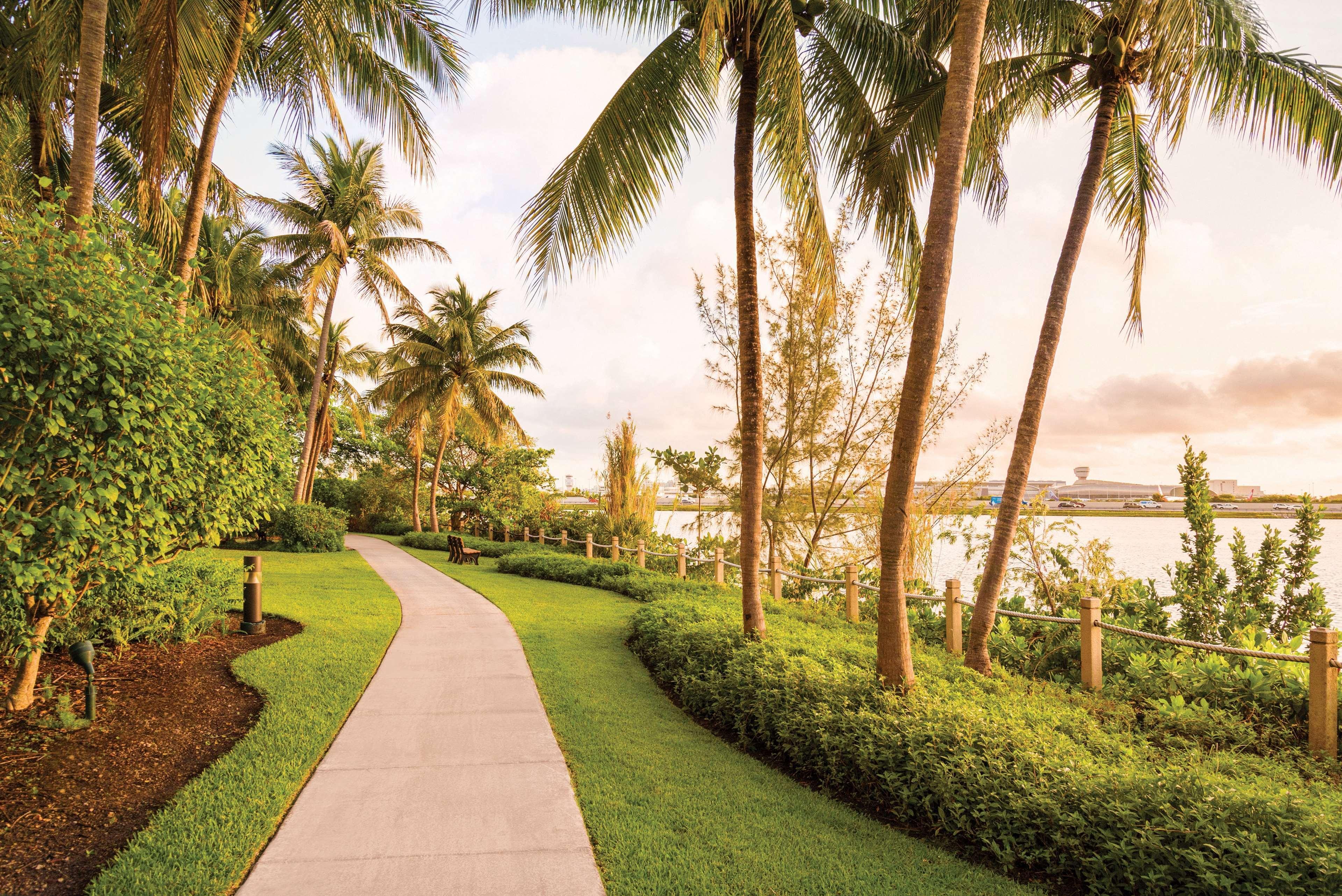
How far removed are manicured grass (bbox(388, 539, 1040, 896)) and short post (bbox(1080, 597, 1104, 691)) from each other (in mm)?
3759

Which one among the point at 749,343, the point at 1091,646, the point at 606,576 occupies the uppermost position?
the point at 749,343

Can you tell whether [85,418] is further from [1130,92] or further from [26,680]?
[1130,92]

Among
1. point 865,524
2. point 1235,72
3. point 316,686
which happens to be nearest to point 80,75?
point 316,686

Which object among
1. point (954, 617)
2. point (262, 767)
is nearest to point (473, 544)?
point (954, 617)

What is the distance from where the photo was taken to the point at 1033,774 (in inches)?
145

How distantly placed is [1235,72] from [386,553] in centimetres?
2144

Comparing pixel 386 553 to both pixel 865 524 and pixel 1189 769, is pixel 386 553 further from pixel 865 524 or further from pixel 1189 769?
pixel 1189 769

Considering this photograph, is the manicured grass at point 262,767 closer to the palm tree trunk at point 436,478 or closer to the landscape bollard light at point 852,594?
the landscape bollard light at point 852,594

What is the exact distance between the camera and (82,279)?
4.32m

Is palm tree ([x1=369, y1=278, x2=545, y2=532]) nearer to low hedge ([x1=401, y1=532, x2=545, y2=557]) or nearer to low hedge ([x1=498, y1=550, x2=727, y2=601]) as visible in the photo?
low hedge ([x1=401, y1=532, x2=545, y2=557])

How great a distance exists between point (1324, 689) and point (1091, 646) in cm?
180

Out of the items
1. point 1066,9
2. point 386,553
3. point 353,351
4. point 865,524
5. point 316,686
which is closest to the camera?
point 316,686

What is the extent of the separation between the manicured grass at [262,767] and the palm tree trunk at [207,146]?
481 centimetres

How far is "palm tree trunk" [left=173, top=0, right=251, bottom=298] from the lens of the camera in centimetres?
852
